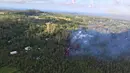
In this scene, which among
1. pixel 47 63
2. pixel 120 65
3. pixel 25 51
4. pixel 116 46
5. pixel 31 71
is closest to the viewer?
pixel 31 71

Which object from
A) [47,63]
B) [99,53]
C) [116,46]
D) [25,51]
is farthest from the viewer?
[116,46]

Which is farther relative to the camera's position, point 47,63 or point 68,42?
point 68,42

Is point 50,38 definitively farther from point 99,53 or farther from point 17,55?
point 17,55

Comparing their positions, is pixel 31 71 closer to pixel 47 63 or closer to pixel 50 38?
pixel 47 63

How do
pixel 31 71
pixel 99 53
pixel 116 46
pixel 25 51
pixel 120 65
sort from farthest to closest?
pixel 116 46
pixel 99 53
pixel 25 51
pixel 120 65
pixel 31 71

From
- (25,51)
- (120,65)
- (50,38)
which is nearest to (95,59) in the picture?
(120,65)

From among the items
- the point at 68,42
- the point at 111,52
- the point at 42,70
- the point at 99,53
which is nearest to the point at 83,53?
the point at 99,53

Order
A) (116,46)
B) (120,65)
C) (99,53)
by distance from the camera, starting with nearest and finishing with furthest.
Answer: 1. (120,65)
2. (99,53)
3. (116,46)
